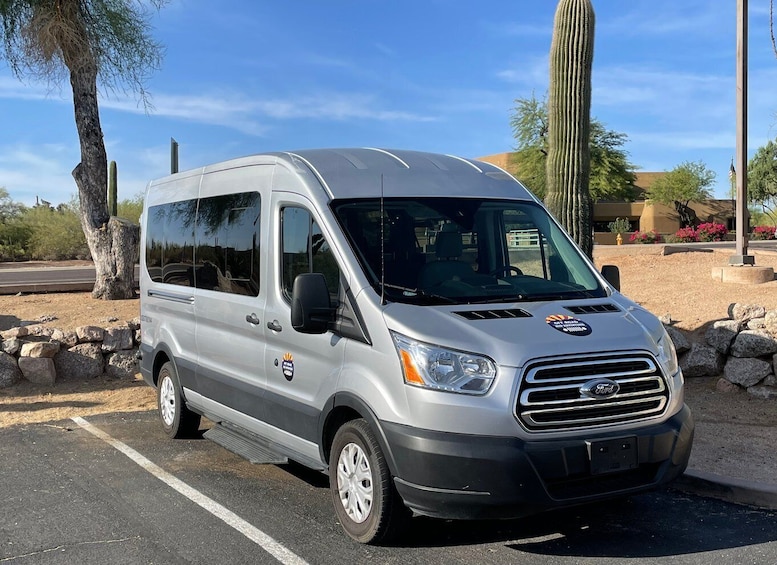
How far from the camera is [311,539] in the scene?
16.0 feet

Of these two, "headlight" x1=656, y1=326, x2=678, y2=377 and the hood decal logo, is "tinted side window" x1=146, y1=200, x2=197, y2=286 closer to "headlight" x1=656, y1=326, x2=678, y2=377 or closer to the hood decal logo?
the hood decal logo

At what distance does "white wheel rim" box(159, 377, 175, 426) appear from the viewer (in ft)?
25.2

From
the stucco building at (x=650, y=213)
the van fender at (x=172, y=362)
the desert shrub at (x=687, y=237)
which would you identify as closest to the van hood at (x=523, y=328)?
the van fender at (x=172, y=362)

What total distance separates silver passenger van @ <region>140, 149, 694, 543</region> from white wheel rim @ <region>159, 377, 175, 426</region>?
85 centimetres

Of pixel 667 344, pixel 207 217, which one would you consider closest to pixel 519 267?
pixel 667 344

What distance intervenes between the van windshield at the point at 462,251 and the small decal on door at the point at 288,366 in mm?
934

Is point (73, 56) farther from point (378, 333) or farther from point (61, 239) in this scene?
point (61, 239)

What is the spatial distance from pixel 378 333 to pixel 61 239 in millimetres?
40242

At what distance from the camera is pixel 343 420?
4938 millimetres

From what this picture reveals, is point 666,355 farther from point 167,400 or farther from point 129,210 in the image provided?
point 129,210

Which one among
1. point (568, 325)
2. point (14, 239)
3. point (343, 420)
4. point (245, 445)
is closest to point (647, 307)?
point (245, 445)

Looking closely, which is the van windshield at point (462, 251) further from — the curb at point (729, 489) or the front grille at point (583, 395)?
the curb at point (729, 489)

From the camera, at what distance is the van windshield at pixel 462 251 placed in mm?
5008

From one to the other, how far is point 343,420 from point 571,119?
28.8 feet
